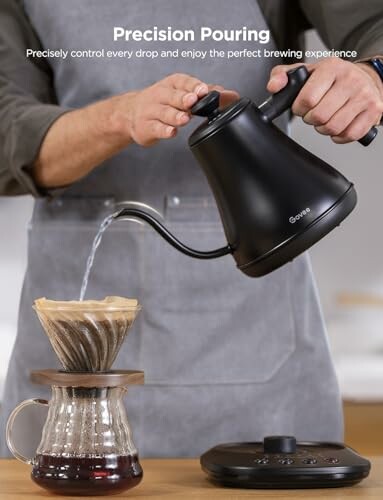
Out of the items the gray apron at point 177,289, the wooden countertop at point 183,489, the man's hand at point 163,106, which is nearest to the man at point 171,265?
the gray apron at point 177,289

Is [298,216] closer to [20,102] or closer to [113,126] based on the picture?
[113,126]

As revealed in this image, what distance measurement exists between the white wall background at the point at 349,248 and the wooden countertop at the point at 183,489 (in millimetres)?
1741

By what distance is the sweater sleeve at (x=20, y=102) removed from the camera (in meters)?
1.29

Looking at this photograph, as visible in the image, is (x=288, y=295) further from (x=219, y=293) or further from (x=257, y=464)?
(x=257, y=464)

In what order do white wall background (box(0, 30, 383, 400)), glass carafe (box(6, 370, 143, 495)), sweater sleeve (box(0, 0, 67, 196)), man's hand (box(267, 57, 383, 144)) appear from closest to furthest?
glass carafe (box(6, 370, 143, 495))
man's hand (box(267, 57, 383, 144))
sweater sleeve (box(0, 0, 67, 196))
white wall background (box(0, 30, 383, 400))

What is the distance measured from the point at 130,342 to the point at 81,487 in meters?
0.43

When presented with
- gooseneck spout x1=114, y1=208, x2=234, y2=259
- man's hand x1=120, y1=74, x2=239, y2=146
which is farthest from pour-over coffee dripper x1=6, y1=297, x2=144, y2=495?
man's hand x1=120, y1=74, x2=239, y2=146

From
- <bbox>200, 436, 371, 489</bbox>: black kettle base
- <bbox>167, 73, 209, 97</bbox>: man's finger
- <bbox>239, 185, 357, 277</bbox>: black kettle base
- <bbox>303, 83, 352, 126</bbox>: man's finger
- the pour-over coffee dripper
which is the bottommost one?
<bbox>200, 436, 371, 489</bbox>: black kettle base

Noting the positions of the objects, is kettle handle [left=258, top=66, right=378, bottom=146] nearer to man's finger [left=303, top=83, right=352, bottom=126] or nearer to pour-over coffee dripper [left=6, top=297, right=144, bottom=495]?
man's finger [left=303, top=83, right=352, bottom=126]

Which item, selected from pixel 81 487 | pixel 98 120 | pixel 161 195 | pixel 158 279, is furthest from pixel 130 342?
pixel 81 487

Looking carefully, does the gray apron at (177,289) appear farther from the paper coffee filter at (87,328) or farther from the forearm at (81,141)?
the paper coffee filter at (87,328)

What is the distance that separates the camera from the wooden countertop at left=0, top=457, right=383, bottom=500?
930mm

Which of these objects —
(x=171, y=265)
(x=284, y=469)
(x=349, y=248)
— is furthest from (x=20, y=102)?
(x=349, y=248)

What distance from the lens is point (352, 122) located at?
105 centimetres
